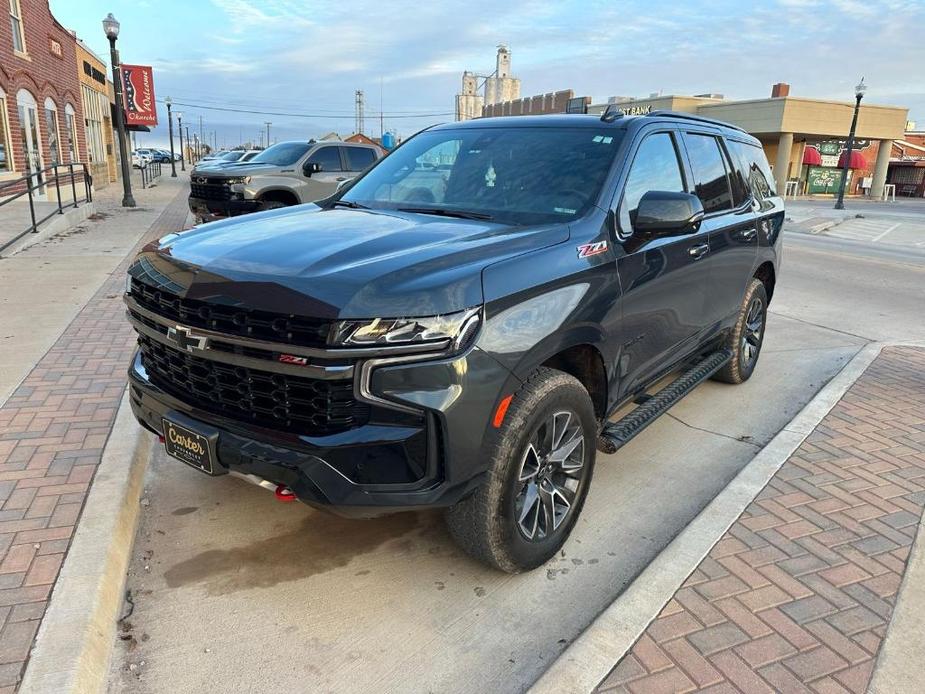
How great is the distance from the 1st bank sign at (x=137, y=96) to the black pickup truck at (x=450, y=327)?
2217cm

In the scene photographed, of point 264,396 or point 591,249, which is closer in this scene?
point 264,396

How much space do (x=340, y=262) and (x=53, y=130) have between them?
910 inches

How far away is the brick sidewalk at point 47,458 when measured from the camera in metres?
2.64

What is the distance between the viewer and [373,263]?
2.59 meters

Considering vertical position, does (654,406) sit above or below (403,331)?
below

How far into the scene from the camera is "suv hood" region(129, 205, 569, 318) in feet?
7.91

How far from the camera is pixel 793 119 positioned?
38.8 metres

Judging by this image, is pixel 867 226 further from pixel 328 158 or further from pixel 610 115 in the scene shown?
pixel 610 115

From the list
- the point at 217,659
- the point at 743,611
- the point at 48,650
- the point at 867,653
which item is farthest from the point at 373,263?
the point at 867,653

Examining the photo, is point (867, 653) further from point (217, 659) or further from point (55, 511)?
point (55, 511)

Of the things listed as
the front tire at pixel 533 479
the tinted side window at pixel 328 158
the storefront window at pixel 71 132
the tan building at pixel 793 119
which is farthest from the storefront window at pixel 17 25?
the tan building at pixel 793 119

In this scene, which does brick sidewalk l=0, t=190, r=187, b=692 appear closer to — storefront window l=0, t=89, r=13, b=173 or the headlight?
the headlight

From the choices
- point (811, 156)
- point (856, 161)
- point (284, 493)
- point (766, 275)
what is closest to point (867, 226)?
point (766, 275)

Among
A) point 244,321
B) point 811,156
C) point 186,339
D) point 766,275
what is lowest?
point 766,275
